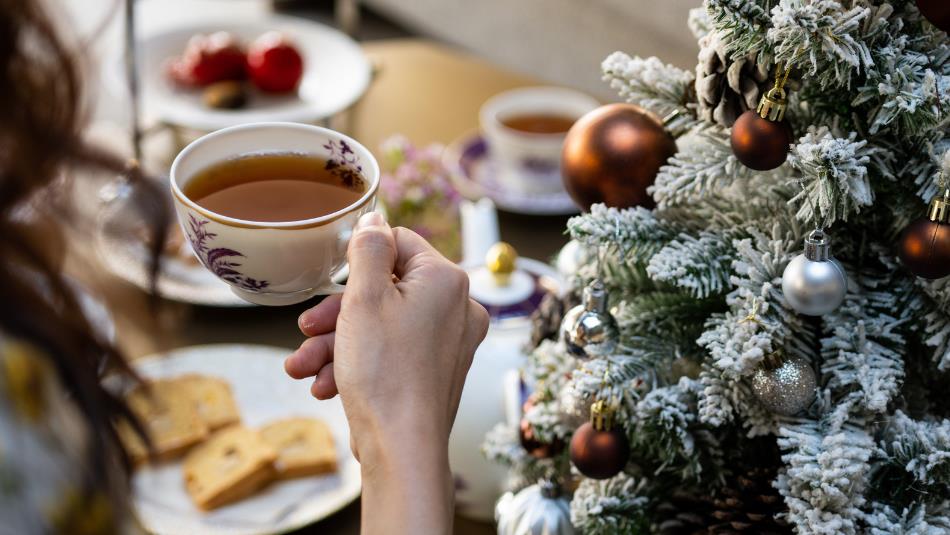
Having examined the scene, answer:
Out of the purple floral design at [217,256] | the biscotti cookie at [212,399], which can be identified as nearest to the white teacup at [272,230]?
the purple floral design at [217,256]

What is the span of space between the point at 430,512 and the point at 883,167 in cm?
38

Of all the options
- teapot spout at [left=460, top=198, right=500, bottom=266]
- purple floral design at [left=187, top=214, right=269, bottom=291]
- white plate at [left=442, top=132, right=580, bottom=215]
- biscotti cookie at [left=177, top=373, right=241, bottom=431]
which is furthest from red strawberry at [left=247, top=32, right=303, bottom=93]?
purple floral design at [left=187, top=214, right=269, bottom=291]

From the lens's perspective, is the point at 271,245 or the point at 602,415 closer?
the point at 271,245

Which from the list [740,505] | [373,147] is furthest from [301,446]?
[373,147]

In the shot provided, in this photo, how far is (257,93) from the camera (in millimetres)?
1607

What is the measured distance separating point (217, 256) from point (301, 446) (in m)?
0.38

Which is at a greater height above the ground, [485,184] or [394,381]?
[394,381]

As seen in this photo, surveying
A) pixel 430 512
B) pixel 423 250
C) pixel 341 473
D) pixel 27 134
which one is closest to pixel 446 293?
pixel 423 250

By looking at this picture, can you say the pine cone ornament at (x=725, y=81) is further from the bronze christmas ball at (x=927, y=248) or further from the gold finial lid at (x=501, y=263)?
the gold finial lid at (x=501, y=263)

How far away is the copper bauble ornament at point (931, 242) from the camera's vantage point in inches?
25.4

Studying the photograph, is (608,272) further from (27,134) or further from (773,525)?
(27,134)

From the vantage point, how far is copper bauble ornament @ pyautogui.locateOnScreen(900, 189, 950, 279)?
65cm

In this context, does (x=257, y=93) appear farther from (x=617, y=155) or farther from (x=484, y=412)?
(x=617, y=155)

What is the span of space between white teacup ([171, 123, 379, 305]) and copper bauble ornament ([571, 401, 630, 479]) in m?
0.22
